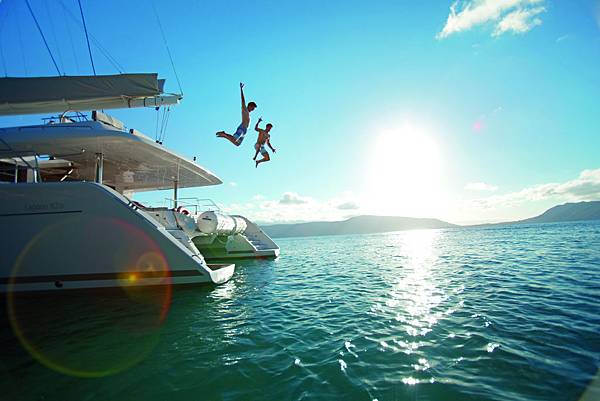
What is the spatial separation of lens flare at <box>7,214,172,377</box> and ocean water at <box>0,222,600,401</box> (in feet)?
0.28

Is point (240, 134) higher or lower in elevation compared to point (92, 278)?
higher

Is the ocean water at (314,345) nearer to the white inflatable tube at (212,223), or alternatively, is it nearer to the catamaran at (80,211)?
the catamaran at (80,211)

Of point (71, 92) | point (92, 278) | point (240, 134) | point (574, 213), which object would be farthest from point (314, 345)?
point (574, 213)

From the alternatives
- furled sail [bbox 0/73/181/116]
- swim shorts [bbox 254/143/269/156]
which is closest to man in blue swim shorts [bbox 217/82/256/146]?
swim shorts [bbox 254/143/269/156]

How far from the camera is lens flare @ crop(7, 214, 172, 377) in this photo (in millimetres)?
6041

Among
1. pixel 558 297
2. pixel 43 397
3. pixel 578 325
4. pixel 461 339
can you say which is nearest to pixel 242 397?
pixel 43 397

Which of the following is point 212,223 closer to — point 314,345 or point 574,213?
point 314,345

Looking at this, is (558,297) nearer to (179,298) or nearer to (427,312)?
(427,312)

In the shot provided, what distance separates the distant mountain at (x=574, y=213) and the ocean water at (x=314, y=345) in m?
208

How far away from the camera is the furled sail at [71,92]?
920cm

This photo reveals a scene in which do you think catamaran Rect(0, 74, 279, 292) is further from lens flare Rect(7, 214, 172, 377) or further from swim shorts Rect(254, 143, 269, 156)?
swim shorts Rect(254, 143, 269, 156)

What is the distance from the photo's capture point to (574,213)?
178 m

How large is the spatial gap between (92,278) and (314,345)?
728 centimetres

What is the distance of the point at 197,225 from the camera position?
1434 centimetres
